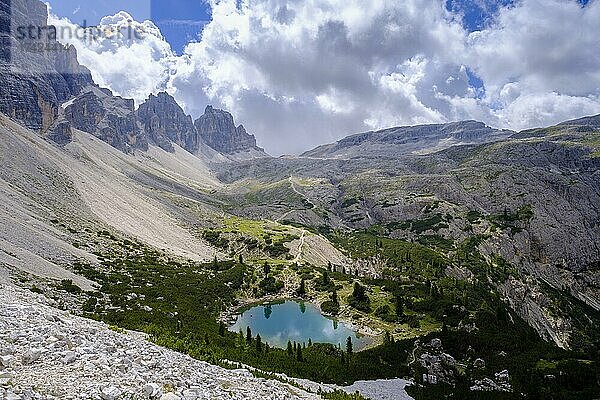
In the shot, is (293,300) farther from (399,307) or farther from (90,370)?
(90,370)

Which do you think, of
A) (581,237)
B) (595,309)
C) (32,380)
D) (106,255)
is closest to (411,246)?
(595,309)

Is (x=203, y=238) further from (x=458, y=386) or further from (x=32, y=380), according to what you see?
(x=32, y=380)

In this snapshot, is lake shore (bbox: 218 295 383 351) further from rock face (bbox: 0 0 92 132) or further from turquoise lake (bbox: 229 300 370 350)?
rock face (bbox: 0 0 92 132)

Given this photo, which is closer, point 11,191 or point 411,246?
point 11,191

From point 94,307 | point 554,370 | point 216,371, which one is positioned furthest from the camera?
point 94,307

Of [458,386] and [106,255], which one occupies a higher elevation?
[106,255]

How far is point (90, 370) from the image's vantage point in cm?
1541

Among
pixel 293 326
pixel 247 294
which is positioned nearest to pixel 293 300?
pixel 247 294

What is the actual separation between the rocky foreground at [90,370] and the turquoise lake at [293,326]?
4394 centimetres

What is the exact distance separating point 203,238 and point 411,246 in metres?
79.6

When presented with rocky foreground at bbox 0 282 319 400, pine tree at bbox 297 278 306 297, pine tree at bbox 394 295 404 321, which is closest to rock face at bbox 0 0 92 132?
pine tree at bbox 297 278 306 297

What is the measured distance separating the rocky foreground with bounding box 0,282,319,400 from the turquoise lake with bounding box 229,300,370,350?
144 ft

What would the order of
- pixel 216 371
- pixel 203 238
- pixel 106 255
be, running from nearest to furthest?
pixel 216 371 → pixel 106 255 → pixel 203 238

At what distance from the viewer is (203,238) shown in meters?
136
